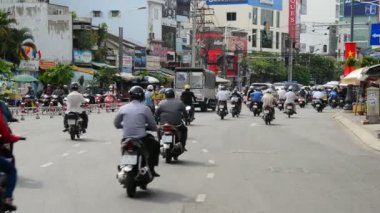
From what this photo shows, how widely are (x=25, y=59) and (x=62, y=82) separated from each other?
4.44 meters

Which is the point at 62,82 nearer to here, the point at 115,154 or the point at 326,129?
the point at 326,129

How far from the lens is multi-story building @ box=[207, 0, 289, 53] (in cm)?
12069

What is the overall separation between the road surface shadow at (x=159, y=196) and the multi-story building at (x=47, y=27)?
153 feet

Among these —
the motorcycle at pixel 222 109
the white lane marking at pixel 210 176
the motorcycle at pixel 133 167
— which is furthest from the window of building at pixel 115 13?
the motorcycle at pixel 133 167

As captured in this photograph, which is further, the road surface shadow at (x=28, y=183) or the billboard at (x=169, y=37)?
the billboard at (x=169, y=37)

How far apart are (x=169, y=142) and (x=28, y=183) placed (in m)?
3.89

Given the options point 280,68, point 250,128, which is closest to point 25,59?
point 250,128

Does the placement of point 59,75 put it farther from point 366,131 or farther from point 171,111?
point 171,111

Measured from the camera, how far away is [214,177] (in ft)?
43.3

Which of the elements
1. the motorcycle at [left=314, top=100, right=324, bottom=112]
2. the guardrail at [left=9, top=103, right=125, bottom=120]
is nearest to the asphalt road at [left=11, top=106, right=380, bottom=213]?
the guardrail at [left=9, top=103, right=125, bottom=120]

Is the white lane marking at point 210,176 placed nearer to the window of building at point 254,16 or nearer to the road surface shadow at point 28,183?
the road surface shadow at point 28,183

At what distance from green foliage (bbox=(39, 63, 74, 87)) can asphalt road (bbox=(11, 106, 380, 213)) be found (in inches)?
970

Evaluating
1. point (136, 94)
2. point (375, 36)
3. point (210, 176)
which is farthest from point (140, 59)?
point (136, 94)

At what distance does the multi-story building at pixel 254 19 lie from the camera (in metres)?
121
